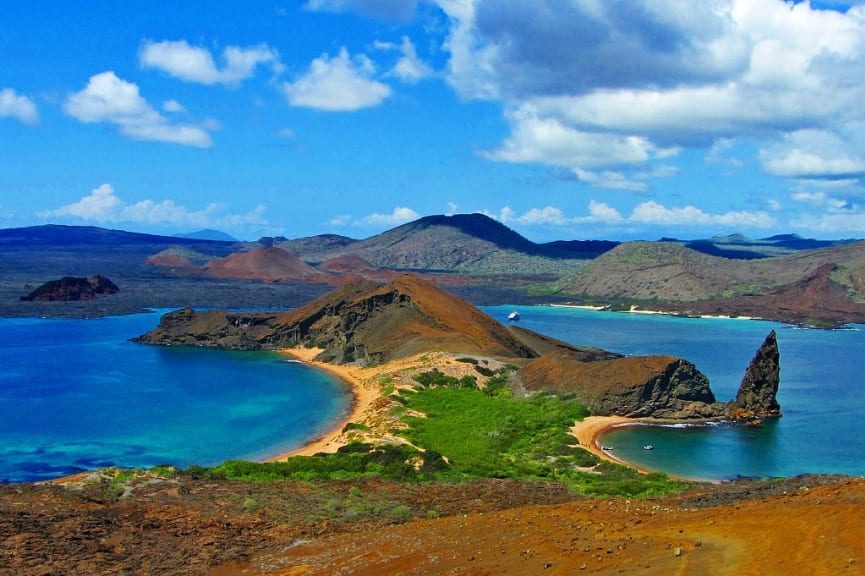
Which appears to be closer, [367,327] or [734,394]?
[734,394]

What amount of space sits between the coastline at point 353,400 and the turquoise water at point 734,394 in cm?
1470

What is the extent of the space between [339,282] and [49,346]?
96.4 m

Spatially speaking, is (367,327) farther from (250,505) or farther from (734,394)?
(250,505)

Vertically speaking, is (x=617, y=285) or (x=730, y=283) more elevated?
(x=730, y=283)

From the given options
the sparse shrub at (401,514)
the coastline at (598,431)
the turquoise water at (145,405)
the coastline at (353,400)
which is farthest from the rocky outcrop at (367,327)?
the sparse shrub at (401,514)

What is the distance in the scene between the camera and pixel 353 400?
175 ft

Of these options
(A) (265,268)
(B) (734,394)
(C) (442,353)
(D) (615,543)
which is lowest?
(B) (734,394)

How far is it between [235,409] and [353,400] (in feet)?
25.6

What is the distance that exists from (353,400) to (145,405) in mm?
13900

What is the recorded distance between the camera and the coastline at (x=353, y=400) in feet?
129

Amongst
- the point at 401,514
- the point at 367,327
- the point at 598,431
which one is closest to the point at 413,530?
the point at 401,514

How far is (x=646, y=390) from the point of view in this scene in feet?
163

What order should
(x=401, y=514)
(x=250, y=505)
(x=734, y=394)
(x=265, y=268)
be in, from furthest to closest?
(x=265, y=268) → (x=734, y=394) → (x=250, y=505) → (x=401, y=514)

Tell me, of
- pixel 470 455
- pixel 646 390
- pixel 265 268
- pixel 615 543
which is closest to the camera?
pixel 615 543
